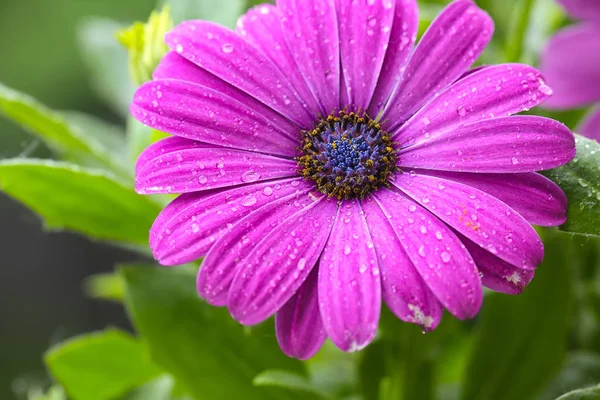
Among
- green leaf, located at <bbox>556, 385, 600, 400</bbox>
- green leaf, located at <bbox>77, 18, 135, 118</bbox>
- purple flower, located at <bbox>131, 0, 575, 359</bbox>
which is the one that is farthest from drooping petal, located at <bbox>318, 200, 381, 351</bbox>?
green leaf, located at <bbox>77, 18, 135, 118</bbox>

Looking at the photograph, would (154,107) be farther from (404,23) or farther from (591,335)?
(591,335)

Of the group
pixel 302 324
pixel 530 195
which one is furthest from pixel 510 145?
pixel 302 324

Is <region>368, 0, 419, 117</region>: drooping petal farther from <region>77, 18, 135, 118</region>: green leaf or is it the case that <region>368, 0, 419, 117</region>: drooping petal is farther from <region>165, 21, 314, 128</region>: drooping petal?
<region>77, 18, 135, 118</region>: green leaf

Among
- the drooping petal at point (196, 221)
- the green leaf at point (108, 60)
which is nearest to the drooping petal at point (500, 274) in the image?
the drooping petal at point (196, 221)

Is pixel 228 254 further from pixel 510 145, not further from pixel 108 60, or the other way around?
pixel 108 60

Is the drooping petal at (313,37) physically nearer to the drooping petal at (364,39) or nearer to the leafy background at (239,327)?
the drooping petal at (364,39)

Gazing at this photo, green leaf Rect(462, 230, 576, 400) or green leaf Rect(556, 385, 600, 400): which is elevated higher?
green leaf Rect(556, 385, 600, 400)

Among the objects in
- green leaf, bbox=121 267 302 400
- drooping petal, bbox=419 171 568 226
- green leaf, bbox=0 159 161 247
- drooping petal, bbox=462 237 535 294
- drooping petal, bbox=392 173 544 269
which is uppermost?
drooping petal, bbox=419 171 568 226
